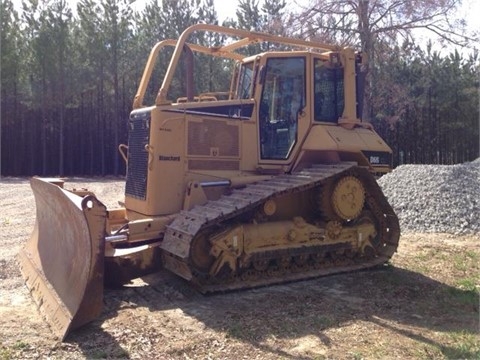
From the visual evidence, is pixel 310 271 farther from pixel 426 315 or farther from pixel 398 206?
pixel 398 206

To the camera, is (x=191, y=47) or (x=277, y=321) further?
(x=191, y=47)

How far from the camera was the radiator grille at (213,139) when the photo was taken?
20.7 ft

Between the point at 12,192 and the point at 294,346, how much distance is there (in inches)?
619

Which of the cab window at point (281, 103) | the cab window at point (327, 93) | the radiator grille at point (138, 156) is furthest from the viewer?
the cab window at point (327, 93)

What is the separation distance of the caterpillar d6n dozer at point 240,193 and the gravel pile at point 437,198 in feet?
10.5

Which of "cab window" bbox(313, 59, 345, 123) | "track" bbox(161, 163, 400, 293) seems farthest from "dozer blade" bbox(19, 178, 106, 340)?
"cab window" bbox(313, 59, 345, 123)

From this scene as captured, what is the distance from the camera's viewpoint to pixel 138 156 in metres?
6.47

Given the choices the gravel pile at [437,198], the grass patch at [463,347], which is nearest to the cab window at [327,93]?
the grass patch at [463,347]

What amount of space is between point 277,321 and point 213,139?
251 cm

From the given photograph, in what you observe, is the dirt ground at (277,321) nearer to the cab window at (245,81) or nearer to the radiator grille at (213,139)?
the radiator grille at (213,139)

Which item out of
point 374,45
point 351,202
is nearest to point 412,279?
point 351,202

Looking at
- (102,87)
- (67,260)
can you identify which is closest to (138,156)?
(67,260)

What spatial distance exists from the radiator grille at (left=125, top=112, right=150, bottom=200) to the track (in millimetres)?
783

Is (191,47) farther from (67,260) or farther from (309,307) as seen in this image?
(309,307)
